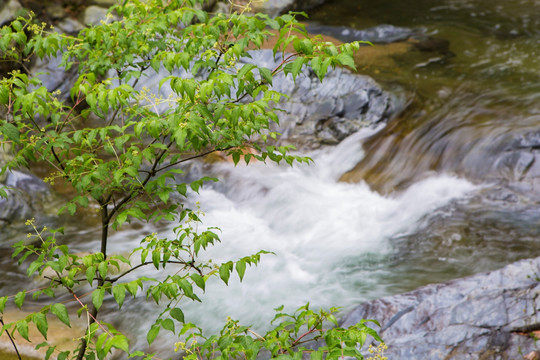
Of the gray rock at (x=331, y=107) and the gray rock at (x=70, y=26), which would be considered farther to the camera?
the gray rock at (x=70, y=26)

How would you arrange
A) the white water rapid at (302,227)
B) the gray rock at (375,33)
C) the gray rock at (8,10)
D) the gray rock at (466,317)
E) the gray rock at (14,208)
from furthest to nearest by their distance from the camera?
the gray rock at (375,33) → the gray rock at (8,10) → the gray rock at (14,208) → the white water rapid at (302,227) → the gray rock at (466,317)

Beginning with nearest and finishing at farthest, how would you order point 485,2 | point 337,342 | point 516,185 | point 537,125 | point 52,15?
point 337,342 < point 516,185 < point 537,125 < point 52,15 < point 485,2

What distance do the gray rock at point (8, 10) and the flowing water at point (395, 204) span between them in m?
4.86

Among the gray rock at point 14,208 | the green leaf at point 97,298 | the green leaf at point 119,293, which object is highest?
the green leaf at point 119,293

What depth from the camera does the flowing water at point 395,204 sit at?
5359 mm

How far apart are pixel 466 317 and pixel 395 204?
10.4ft

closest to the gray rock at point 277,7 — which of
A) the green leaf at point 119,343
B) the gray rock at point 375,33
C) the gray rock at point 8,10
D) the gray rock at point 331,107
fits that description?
the gray rock at point 375,33

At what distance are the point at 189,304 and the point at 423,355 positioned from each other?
2.57 m

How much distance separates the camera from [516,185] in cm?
635

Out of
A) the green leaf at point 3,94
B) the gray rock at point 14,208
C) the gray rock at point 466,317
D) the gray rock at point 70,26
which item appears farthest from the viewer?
the gray rock at point 70,26

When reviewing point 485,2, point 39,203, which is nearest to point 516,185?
point 39,203

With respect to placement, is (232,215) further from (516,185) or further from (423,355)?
(423,355)

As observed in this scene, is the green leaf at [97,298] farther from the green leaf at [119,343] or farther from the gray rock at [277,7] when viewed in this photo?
the gray rock at [277,7]

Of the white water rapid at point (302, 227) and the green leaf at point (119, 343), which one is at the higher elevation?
the green leaf at point (119, 343)
